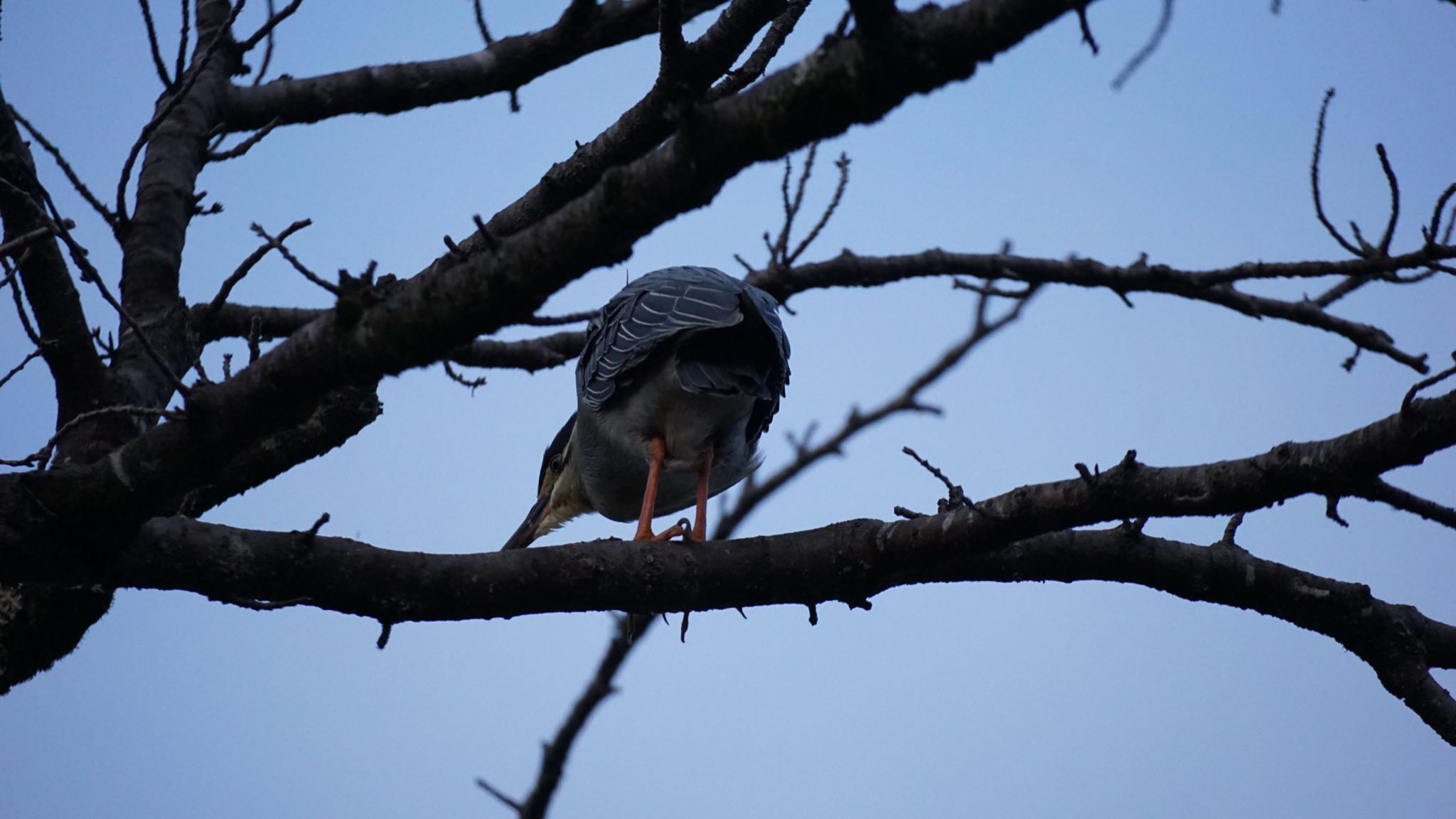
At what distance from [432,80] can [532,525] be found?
2.42 metres

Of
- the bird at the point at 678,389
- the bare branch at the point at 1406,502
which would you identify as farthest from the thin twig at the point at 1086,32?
the bird at the point at 678,389

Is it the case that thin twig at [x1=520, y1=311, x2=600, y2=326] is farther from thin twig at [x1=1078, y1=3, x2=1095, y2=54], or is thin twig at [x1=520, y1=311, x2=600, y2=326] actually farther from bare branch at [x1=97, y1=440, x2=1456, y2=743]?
thin twig at [x1=1078, y1=3, x2=1095, y2=54]

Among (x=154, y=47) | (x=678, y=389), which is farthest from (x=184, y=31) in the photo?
(x=678, y=389)

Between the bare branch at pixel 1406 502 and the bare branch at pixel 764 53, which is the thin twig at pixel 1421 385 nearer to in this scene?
the bare branch at pixel 1406 502

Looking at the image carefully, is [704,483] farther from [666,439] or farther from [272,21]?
[272,21]

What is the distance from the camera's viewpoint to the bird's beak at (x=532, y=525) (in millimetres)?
Answer: 5973

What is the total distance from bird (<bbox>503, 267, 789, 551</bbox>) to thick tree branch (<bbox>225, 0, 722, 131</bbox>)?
3.11 feet

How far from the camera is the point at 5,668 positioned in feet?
10.1

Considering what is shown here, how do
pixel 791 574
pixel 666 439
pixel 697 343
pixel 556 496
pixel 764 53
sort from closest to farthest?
pixel 791 574 < pixel 764 53 < pixel 697 343 < pixel 666 439 < pixel 556 496

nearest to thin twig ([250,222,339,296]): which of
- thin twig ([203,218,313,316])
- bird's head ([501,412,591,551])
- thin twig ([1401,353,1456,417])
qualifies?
thin twig ([203,218,313,316])

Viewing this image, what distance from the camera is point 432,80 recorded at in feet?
14.6

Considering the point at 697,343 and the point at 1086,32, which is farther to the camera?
the point at 697,343

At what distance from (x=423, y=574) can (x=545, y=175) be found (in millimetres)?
1310

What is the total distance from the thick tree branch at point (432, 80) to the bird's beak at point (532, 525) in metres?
2.18
